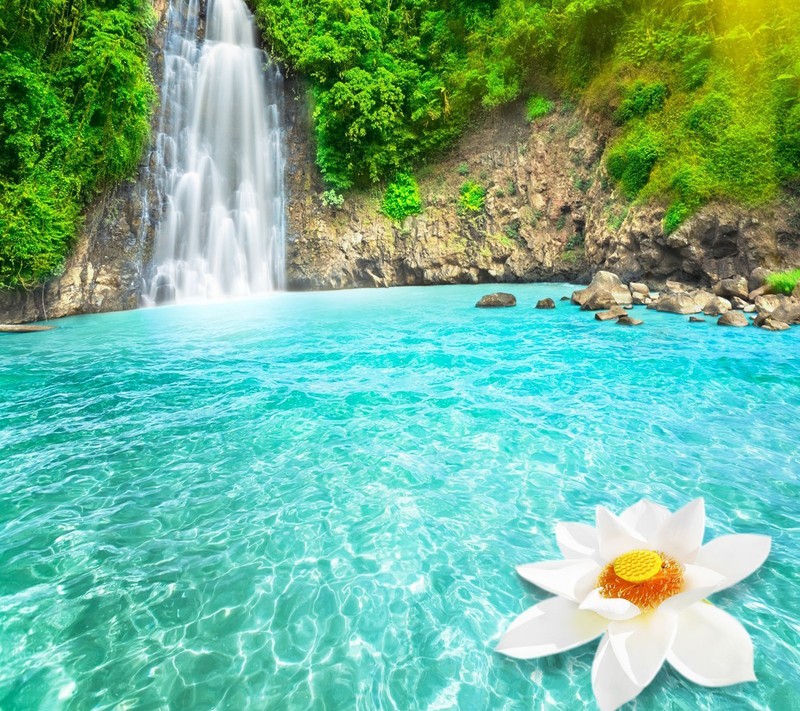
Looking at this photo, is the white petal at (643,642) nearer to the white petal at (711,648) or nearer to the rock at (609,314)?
the white petal at (711,648)

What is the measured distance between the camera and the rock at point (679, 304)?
1263cm

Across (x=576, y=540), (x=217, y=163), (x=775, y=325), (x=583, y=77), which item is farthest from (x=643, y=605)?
(x=217, y=163)

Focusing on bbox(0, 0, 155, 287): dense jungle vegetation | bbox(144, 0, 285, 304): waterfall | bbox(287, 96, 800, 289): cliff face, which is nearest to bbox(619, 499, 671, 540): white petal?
bbox(287, 96, 800, 289): cliff face

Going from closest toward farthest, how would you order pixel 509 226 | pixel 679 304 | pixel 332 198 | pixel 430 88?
pixel 679 304
pixel 509 226
pixel 430 88
pixel 332 198

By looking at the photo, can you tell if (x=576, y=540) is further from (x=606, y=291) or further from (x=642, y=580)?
(x=606, y=291)

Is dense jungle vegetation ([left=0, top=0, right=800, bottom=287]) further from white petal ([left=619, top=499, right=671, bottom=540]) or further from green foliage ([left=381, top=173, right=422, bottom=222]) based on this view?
white petal ([left=619, top=499, right=671, bottom=540])

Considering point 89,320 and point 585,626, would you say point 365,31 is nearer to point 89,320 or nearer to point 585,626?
point 89,320

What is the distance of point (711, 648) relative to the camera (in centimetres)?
199

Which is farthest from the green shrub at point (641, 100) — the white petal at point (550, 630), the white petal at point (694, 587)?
the white petal at point (550, 630)

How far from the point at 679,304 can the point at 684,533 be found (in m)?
12.5

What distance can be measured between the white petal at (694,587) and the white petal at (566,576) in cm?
34

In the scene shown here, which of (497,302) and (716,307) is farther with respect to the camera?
(497,302)

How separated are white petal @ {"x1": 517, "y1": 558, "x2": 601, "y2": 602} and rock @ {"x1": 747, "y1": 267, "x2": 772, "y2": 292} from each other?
1572 centimetres

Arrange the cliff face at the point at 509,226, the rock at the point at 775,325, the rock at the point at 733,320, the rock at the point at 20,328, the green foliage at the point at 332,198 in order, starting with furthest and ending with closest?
1. the green foliage at the point at 332,198
2. the cliff face at the point at 509,226
3. the rock at the point at 20,328
4. the rock at the point at 733,320
5. the rock at the point at 775,325
